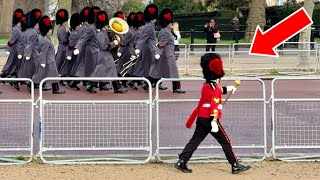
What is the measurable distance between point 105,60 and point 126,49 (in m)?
1.82

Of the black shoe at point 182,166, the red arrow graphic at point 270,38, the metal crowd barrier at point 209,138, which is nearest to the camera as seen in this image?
the black shoe at point 182,166

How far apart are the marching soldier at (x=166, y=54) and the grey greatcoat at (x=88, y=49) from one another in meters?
1.55

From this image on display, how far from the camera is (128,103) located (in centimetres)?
989

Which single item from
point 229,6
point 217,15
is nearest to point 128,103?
point 217,15

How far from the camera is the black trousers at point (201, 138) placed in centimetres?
911

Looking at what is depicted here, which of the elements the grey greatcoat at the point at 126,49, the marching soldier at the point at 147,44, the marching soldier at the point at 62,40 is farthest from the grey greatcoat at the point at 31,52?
the marching soldier at the point at 147,44

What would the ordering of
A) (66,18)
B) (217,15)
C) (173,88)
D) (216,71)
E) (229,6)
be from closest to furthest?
(216,71), (173,88), (66,18), (217,15), (229,6)

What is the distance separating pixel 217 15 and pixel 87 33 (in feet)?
102

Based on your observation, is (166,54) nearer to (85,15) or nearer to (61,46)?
(85,15)

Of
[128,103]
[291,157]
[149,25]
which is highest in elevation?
[149,25]

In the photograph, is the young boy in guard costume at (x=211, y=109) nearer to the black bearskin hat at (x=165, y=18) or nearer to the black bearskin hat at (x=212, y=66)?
the black bearskin hat at (x=212, y=66)

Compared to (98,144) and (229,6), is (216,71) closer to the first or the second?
(98,144)

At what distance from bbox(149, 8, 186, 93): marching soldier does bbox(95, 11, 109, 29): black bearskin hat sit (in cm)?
130

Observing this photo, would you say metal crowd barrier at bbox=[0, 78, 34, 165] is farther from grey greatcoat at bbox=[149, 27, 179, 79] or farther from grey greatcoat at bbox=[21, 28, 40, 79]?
grey greatcoat at bbox=[21, 28, 40, 79]
